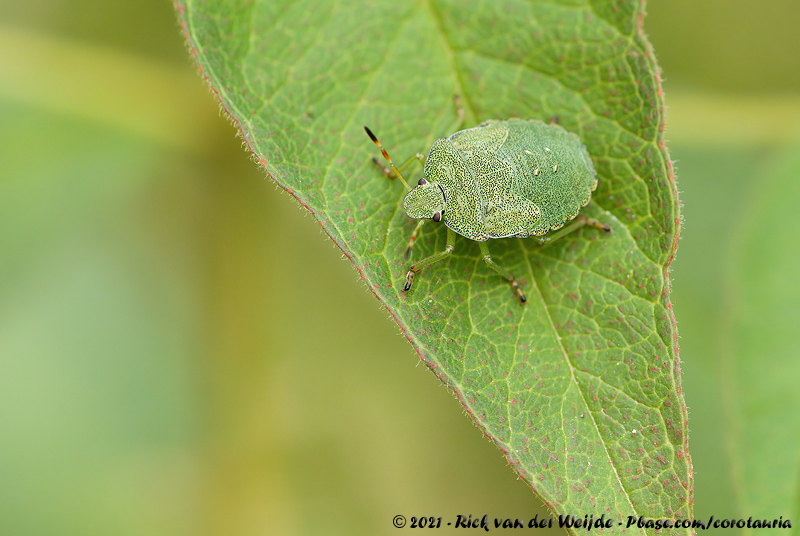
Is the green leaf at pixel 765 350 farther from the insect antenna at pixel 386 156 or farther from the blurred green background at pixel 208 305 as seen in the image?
the insect antenna at pixel 386 156

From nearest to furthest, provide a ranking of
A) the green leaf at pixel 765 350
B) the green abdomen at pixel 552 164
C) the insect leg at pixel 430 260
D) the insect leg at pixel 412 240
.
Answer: the insect leg at pixel 430 260 → the insect leg at pixel 412 240 → the green abdomen at pixel 552 164 → the green leaf at pixel 765 350

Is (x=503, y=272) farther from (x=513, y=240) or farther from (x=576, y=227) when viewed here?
(x=576, y=227)

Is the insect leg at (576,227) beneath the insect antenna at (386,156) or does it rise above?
beneath

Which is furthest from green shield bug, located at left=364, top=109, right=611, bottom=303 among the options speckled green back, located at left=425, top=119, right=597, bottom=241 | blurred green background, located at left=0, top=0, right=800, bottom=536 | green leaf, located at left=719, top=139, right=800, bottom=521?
green leaf, located at left=719, top=139, right=800, bottom=521

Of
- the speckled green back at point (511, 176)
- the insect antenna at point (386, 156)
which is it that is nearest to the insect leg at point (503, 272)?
the speckled green back at point (511, 176)

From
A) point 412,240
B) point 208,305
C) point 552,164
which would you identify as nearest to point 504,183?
point 552,164

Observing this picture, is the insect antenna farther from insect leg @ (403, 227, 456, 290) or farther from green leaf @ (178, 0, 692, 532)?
insect leg @ (403, 227, 456, 290)
